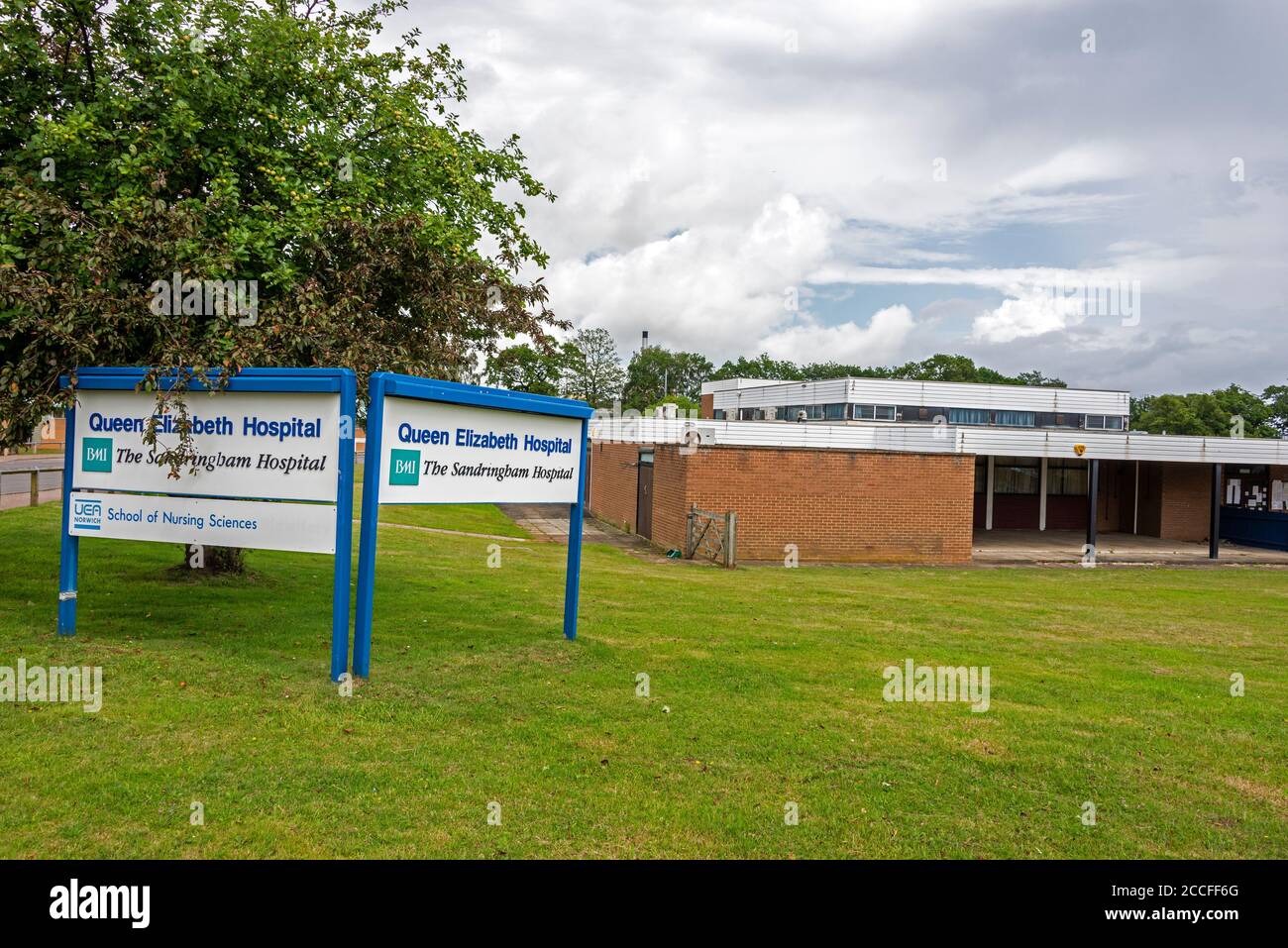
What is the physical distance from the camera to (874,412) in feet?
145

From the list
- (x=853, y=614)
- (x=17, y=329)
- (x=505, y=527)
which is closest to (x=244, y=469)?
(x=17, y=329)

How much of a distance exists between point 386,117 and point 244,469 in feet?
18.6

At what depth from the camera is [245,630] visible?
8.71 meters

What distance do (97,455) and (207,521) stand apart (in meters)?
1.38

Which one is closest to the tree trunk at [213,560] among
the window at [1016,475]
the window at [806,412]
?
the window at [1016,475]

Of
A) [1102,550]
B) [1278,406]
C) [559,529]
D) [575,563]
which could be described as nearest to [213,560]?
[575,563]

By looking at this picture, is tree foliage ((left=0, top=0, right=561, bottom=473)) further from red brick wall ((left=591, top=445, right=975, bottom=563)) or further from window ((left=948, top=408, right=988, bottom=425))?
window ((left=948, top=408, right=988, bottom=425))

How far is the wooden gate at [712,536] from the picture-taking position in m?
19.7

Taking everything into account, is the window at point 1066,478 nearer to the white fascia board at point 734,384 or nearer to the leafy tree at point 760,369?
the white fascia board at point 734,384

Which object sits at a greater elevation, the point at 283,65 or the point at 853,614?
the point at 283,65

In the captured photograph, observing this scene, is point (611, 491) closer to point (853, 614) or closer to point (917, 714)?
point (853, 614)

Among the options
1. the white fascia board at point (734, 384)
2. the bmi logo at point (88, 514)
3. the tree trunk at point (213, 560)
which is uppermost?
the white fascia board at point (734, 384)

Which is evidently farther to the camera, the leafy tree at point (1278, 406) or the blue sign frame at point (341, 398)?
the leafy tree at point (1278, 406)

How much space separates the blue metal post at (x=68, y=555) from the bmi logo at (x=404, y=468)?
10.6 ft
